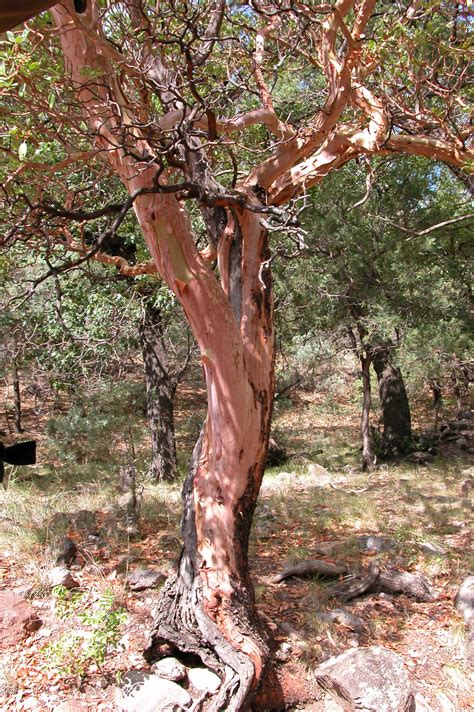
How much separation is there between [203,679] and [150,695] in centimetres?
41

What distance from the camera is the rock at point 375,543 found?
21.3 feet

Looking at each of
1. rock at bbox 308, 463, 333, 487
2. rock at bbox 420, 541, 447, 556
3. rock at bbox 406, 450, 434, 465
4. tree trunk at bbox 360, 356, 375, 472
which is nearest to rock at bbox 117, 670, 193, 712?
rock at bbox 420, 541, 447, 556

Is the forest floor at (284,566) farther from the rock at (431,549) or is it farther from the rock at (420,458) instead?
the rock at (420,458)

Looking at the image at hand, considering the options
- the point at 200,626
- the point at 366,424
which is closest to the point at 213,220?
the point at 200,626

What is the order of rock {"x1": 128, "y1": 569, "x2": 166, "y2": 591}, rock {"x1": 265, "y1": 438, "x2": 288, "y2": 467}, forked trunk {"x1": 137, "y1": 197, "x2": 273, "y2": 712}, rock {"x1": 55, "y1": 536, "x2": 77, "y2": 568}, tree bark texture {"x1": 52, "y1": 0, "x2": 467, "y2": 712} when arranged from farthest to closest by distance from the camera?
rock {"x1": 265, "y1": 438, "x2": 288, "y2": 467} → rock {"x1": 55, "y1": 536, "x2": 77, "y2": 568} → rock {"x1": 128, "y1": 569, "x2": 166, "y2": 591} → forked trunk {"x1": 137, "y1": 197, "x2": 273, "y2": 712} → tree bark texture {"x1": 52, "y1": 0, "x2": 467, "y2": 712}

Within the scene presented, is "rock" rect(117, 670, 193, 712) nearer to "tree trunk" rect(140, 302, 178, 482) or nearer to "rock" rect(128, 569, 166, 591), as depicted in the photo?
"rock" rect(128, 569, 166, 591)

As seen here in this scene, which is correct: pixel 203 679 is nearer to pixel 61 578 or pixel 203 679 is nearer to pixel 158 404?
pixel 61 578

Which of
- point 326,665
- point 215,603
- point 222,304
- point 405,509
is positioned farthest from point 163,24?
point 405,509

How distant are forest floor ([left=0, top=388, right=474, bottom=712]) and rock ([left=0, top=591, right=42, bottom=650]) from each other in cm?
8

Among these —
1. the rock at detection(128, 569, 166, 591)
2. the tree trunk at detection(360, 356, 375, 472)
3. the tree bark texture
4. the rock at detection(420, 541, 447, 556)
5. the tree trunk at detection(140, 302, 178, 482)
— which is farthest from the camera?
the tree trunk at detection(360, 356, 375, 472)

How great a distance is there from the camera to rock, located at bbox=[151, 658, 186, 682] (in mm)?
4098

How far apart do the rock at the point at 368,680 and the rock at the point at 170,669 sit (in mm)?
1034

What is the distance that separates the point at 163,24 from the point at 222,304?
3027mm

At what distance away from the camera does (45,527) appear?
21.2 ft
